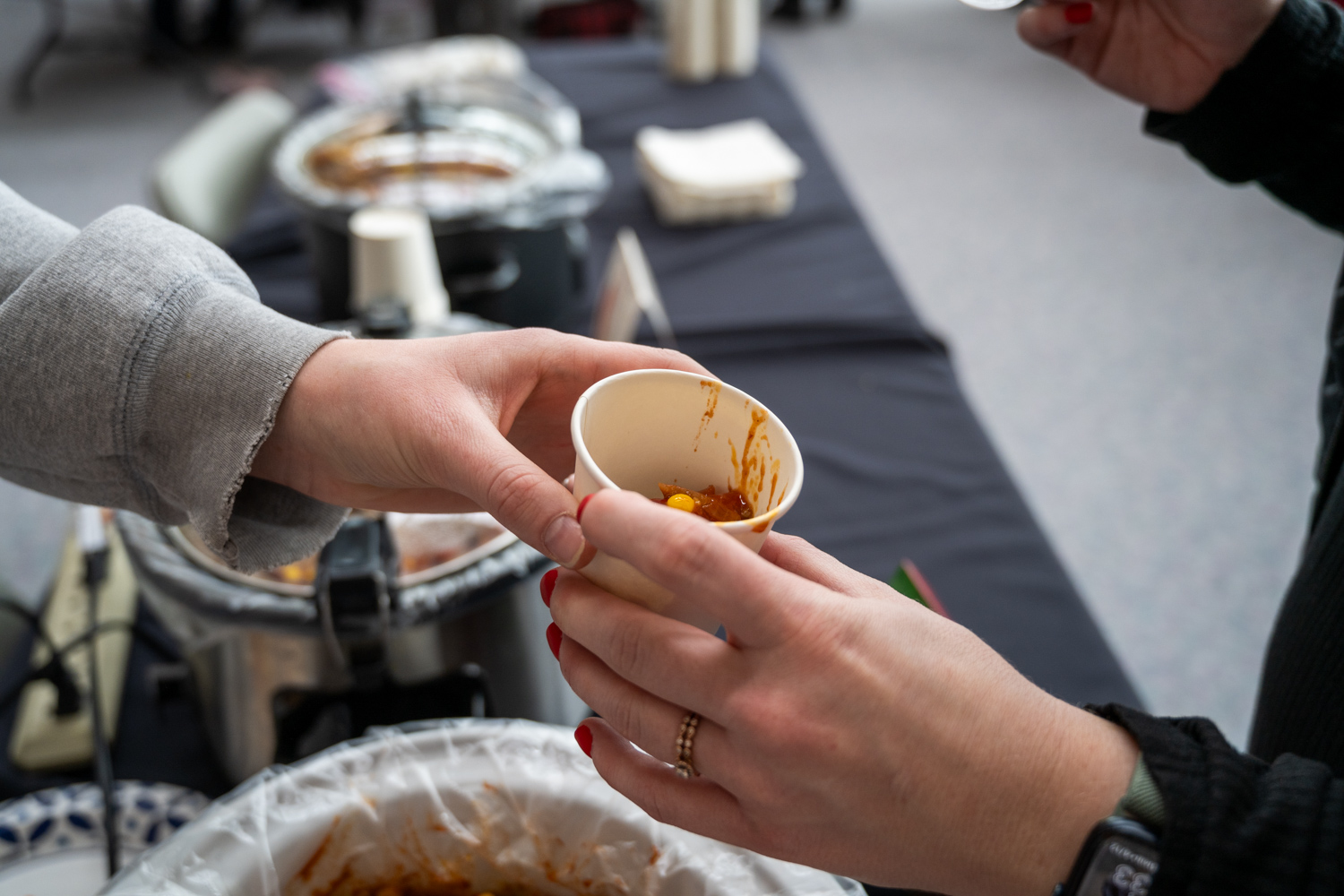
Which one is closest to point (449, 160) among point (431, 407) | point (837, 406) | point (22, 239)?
point (837, 406)

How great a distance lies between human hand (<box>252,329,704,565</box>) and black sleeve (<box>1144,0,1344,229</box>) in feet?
2.32

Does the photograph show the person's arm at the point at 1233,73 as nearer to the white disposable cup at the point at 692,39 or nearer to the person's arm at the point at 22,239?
the person's arm at the point at 22,239

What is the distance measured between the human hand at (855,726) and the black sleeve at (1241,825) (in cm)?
3

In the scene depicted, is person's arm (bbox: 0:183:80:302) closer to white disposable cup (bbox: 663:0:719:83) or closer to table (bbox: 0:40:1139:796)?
table (bbox: 0:40:1139:796)


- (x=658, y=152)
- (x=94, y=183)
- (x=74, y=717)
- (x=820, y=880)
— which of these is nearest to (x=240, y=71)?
(x=94, y=183)

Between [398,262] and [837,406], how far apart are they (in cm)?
67

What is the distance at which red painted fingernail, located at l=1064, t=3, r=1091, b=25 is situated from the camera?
1.00m

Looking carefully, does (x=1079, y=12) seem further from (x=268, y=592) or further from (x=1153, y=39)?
(x=268, y=592)

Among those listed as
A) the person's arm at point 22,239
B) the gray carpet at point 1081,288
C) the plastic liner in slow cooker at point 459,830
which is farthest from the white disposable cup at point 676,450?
the gray carpet at point 1081,288

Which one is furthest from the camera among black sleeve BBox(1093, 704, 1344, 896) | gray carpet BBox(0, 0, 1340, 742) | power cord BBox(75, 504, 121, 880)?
gray carpet BBox(0, 0, 1340, 742)

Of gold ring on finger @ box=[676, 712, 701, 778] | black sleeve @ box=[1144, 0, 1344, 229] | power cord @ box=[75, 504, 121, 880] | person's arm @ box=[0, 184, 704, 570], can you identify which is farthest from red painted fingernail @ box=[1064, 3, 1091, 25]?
power cord @ box=[75, 504, 121, 880]

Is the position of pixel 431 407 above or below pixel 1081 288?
above

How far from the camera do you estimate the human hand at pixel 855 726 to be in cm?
48

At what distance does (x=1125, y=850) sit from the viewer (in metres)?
0.47
